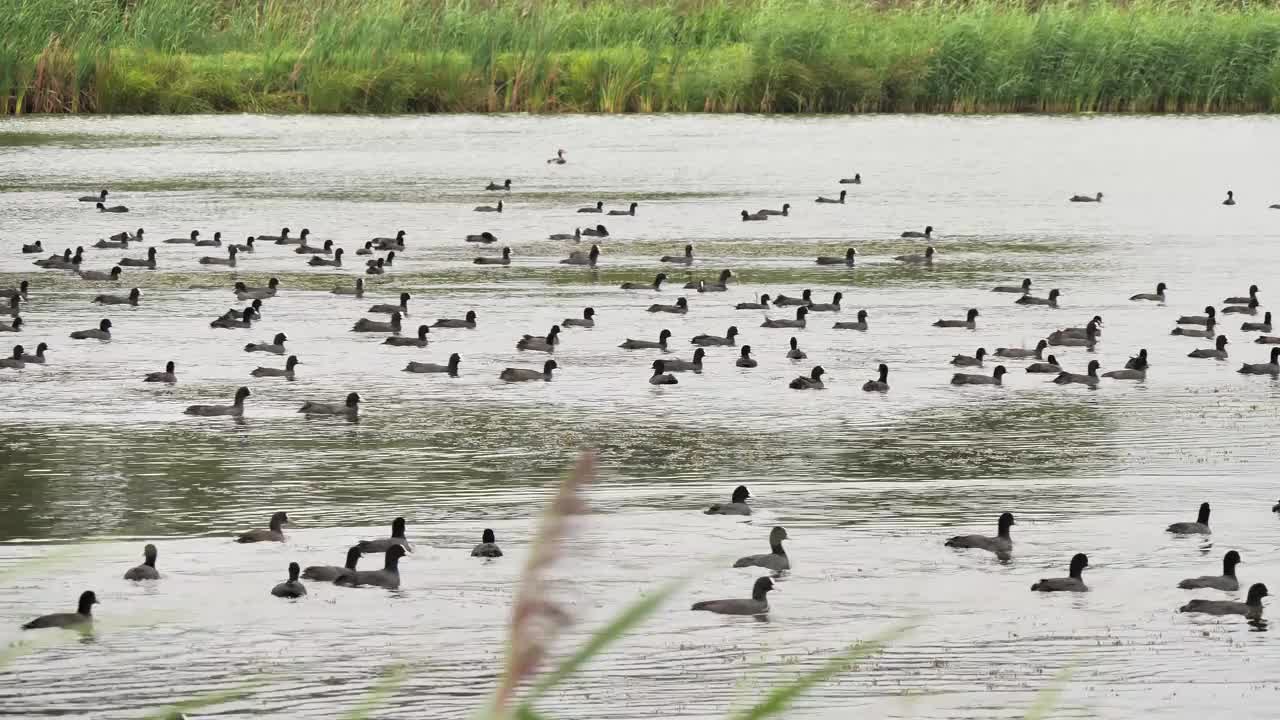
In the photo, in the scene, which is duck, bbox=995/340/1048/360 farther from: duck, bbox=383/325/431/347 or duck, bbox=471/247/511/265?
duck, bbox=471/247/511/265

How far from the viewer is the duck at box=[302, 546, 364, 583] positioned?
13688 mm

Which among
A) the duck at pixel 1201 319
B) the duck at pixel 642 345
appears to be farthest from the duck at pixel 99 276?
the duck at pixel 1201 319

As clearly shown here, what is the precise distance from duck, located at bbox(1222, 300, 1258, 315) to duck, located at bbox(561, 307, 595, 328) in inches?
315

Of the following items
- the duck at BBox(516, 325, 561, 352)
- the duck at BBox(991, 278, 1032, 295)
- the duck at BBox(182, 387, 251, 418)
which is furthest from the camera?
the duck at BBox(991, 278, 1032, 295)

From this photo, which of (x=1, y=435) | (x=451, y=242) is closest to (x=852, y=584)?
(x=1, y=435)

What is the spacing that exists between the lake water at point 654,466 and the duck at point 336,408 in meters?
0.32

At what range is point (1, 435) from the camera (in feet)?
63.4

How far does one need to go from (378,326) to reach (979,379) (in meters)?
7.73

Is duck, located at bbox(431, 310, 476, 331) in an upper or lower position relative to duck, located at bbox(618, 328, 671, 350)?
lower

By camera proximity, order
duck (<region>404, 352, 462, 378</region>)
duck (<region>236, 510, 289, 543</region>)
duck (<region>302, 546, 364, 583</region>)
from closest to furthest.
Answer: duck (<region>302, 546, 364, 583</region>)
duck (<region>236, 510, 289, 543</region>)
duck (<region>404, 352, 462, 378</region>)

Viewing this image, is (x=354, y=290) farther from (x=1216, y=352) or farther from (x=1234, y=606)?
(x=1234, y=606)

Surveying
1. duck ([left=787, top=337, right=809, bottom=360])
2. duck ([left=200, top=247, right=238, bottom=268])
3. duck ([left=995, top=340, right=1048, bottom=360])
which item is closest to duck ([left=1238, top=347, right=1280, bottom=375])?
duck ([left=995, top=340, right=1048, bottom=360])

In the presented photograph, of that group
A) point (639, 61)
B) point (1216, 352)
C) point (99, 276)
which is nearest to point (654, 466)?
point (1216, 352)

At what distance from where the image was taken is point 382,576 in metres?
13.6
